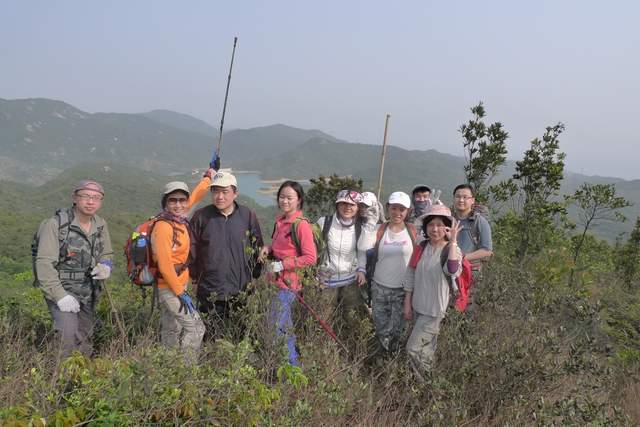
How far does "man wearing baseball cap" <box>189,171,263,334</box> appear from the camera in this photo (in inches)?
120

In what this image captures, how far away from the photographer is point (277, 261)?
3.12 metres

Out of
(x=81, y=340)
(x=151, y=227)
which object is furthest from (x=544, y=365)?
(x=81, y=340)

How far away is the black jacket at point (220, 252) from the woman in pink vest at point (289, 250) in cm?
20

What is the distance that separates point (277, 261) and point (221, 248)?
0.45m

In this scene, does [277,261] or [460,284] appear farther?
[277,261]

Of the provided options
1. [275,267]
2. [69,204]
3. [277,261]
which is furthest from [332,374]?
[69,204]

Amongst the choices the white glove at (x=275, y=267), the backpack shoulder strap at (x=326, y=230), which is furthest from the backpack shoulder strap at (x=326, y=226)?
the white glove at (x=275, y=267)

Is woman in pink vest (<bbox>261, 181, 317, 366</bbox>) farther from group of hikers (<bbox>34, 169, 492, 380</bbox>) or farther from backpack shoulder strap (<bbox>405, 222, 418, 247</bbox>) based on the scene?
backpack shoulder strap (<bbox>405, 222, 418, 247</bbox>)

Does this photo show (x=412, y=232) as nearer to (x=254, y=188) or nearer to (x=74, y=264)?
(x=74, y=264)

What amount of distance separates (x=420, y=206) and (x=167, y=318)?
2671 mm

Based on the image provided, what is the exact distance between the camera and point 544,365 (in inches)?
101

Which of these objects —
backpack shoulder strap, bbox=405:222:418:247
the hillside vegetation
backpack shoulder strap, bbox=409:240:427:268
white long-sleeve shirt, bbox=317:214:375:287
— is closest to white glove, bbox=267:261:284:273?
the hillside vegetation

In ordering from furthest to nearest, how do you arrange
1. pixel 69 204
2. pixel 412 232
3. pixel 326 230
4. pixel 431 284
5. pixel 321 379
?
1. pixel 69 204
2. pixel 326 230
3. pixel 412 232
4. pixel 431 284
5. pixel 321 379

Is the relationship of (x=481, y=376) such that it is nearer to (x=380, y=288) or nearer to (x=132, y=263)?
(x=380, y=288)
